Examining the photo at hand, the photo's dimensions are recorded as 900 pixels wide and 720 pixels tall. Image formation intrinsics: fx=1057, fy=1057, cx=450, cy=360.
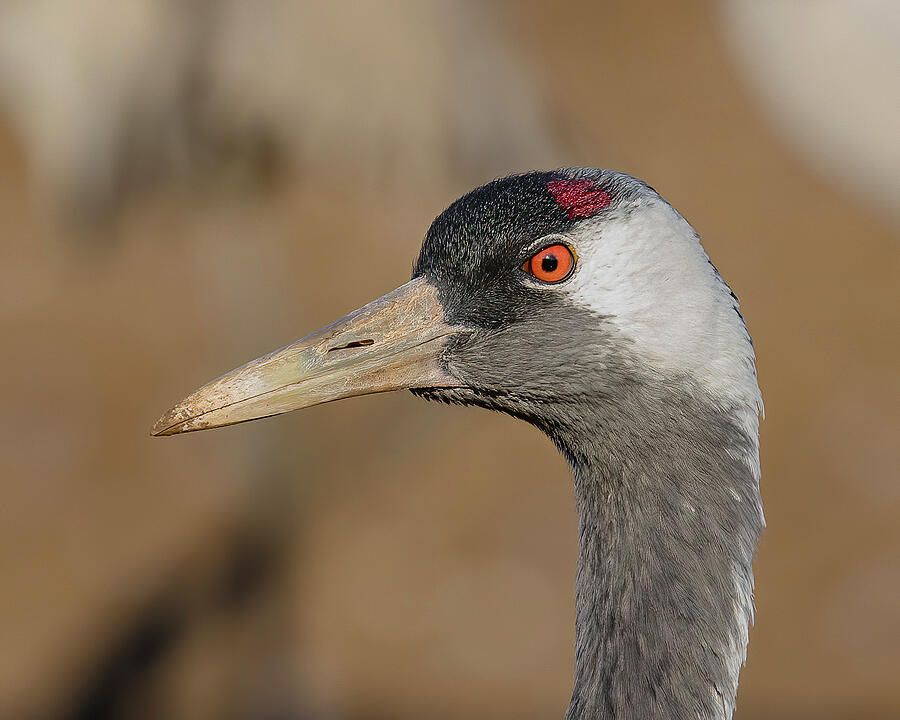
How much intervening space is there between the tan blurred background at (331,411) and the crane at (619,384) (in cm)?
375

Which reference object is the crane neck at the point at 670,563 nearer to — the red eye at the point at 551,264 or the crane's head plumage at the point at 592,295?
the crane's head plumage at the point at 592,295

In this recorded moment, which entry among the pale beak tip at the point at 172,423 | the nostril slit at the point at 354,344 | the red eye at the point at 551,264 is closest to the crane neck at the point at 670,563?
the red eye at the point at 551,264

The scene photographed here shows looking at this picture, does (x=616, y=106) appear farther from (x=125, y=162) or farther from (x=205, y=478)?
(x=125, y=162)

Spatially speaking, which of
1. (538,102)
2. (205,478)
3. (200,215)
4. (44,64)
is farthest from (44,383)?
(538,102)

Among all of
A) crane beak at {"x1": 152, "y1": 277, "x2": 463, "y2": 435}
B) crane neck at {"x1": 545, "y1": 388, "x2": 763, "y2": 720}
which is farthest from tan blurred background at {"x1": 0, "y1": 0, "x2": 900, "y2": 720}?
crane neck at {"x1": 545, "y1": 388, "x2": 763, "y2": 720}

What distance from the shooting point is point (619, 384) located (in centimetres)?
228

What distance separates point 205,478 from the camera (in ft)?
28.2

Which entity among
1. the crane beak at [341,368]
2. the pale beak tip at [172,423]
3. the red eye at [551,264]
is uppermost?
the red eye at [551,264]

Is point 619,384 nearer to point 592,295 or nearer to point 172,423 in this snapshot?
point 592,295

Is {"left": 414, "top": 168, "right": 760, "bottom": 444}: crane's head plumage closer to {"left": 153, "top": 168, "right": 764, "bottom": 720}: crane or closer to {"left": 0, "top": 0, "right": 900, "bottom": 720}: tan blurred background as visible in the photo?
{"left": 153, "top": 168, "right": 764, "bottom": 720}: crane

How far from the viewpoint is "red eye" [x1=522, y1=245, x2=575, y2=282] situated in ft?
7.30

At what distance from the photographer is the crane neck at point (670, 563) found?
218cm

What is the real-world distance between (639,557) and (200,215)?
4.92 metres

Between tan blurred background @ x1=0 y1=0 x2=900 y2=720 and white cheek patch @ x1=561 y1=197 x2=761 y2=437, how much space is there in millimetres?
3836
